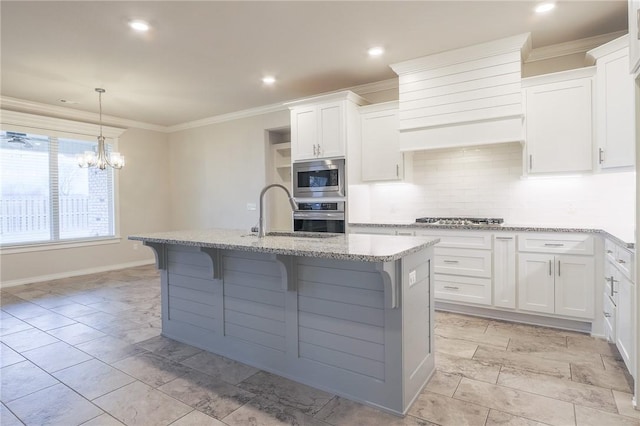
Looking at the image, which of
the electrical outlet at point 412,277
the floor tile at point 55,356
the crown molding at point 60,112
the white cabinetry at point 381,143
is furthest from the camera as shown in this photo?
the crown molding at point 60,112

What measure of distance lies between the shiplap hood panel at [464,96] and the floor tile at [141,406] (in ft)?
10.8

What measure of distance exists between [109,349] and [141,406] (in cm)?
110

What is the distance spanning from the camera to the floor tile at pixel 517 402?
2.00 meters

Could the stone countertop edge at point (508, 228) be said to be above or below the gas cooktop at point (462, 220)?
below

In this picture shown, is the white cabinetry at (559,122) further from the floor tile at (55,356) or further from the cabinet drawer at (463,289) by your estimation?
the floor tile at (55,356)

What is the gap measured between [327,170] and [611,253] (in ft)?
9.63

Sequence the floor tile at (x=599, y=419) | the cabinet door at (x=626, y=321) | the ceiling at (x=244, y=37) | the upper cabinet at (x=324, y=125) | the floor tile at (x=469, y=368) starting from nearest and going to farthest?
the floor tile at (x=599, y=419) → the cabinet door at (x=626, y=321) → the floor tile at (x=469, y=368) → the ceiling at (x=244, y=37) → the upper cabinet at (x=324, y=125)

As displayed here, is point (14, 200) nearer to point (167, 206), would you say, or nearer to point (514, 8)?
point (167, 206)

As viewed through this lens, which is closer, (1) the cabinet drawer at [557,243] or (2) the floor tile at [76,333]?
(1) the cabinet drawer at [557,243]

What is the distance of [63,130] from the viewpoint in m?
Answer: 5.80

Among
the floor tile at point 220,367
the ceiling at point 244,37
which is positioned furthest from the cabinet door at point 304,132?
the floor tile at point 220,367

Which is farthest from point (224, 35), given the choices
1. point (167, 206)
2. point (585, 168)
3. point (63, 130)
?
point (167, 206)

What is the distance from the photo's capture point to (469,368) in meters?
2.58

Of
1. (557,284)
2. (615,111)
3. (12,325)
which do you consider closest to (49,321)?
(12,325)
